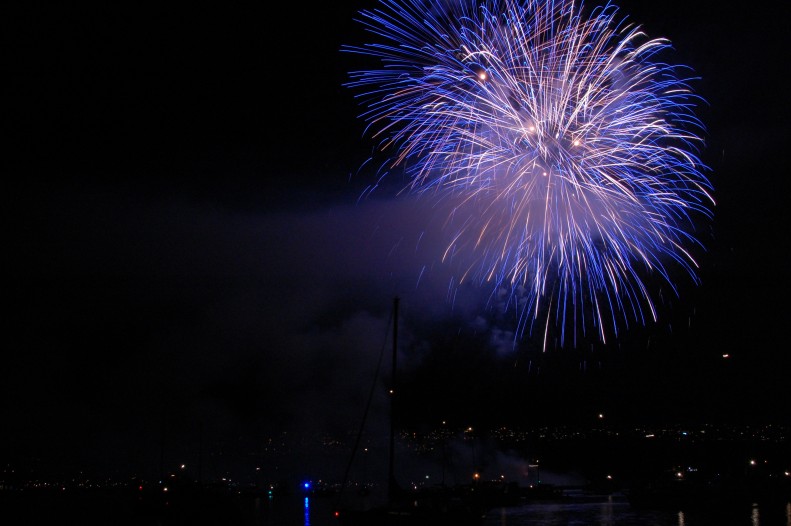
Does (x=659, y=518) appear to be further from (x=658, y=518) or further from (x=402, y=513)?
(x=402, y=513)

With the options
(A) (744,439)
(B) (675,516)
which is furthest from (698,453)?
(B) (675,516)

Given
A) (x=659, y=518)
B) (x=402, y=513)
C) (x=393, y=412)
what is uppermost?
(x=393, y=412)

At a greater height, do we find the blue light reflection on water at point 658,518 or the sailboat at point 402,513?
the sailboat at point 402,513

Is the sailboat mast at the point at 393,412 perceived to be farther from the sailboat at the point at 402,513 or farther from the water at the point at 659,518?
the water at the point at 659,518

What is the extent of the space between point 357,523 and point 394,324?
9.85m

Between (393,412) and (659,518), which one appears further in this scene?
(659,518)

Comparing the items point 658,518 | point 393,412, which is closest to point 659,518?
point 658,518

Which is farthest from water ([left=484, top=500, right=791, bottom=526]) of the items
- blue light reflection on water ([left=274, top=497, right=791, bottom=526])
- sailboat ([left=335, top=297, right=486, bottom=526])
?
sailboat ([left=335, top=297, right=486, bottom=526])

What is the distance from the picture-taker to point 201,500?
62.9 m

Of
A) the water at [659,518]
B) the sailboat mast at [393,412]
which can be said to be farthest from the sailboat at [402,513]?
the water at [659,518]

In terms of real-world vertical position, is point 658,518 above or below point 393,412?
below

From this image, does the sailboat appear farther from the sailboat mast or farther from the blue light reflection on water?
the blue light reflection on water

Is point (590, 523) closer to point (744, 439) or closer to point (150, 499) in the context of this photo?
point (150, 499)

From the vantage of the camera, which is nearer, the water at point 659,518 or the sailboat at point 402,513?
the sailboat at point 402,513
